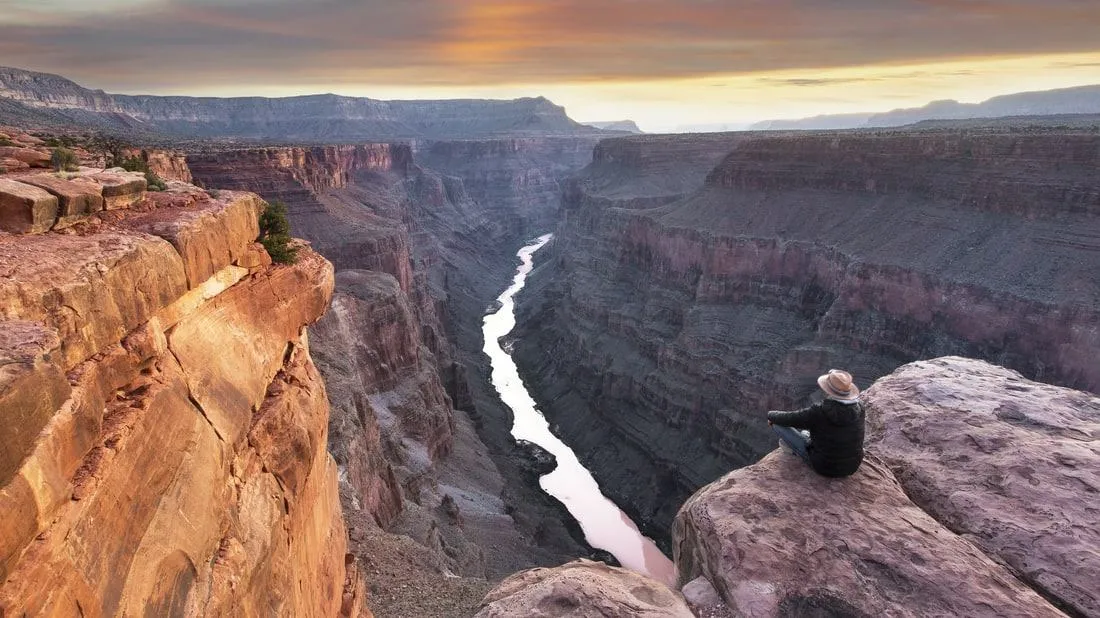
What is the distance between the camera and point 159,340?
8.37 m

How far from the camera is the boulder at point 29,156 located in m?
10.9

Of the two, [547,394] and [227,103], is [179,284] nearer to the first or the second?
[547,394]

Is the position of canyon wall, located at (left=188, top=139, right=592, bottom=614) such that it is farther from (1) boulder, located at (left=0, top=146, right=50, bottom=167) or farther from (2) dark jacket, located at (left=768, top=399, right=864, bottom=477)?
(2) dark jacket, located at (left=768, top=399, right=864, bottom=477)

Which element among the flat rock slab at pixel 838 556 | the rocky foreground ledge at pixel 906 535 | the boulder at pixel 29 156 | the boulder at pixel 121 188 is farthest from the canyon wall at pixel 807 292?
the boulder at pixel 29 156

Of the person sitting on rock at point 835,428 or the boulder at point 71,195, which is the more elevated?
the boulder at point 71,195

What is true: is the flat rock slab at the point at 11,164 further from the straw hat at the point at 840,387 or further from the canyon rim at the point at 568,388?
the straw hat at the point at 840,387

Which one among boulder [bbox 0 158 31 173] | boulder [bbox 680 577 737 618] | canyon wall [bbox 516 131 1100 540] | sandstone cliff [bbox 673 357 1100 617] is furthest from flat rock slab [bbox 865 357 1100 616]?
canyon wall [bbox 516 131 1100 540]

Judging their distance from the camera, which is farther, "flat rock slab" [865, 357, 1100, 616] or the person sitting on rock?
the person sitting on rock

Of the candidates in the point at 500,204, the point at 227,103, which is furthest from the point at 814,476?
the point at 227,103

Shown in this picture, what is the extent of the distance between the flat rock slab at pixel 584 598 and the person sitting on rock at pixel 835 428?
2.72 m

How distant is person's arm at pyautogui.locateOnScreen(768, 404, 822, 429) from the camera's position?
8.09 m

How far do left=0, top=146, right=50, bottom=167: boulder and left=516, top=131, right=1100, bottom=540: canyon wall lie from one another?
125 ft

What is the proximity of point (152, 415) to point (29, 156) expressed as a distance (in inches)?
273

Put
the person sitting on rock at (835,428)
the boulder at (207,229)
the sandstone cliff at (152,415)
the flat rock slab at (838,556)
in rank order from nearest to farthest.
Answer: the sandstone cliff at (152,415) < the flat rock slab at (838,556) < the person sitting on rock at (835,428) < the boulder at (207,229)
